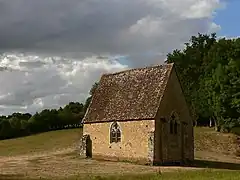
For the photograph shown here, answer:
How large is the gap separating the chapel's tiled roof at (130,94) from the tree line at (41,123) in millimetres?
56307

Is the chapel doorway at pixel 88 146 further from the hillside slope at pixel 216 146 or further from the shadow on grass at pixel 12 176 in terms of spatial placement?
the shadow on grass at pixel 12 176

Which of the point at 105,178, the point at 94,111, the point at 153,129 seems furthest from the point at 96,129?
the point at 105,178

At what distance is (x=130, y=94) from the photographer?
181ft

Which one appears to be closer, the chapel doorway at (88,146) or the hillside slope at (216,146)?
the chapel doorway at (88,146)

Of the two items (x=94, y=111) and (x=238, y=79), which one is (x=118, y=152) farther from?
(x=238, y=79)

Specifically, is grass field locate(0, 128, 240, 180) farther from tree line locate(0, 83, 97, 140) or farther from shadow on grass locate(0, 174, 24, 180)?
tree line locate(0, 83, 97, 140)

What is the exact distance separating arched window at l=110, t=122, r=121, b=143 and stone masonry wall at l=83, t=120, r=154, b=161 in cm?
43

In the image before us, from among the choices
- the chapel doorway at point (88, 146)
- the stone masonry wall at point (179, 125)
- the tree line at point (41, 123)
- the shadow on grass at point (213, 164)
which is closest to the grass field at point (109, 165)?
the shadow on grass at point (213, 164)

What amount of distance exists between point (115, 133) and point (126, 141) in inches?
76.8

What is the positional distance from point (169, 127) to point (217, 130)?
119 feet

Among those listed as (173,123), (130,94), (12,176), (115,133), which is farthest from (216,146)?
(12,176)

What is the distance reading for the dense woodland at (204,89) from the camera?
260 feet

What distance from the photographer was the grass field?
3619cm

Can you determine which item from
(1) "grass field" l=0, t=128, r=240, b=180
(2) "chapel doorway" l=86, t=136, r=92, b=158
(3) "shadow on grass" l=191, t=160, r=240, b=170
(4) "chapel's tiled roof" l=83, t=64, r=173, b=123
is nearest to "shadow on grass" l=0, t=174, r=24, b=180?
(1) "grass field" l=0, t=128, r=240, b=180
